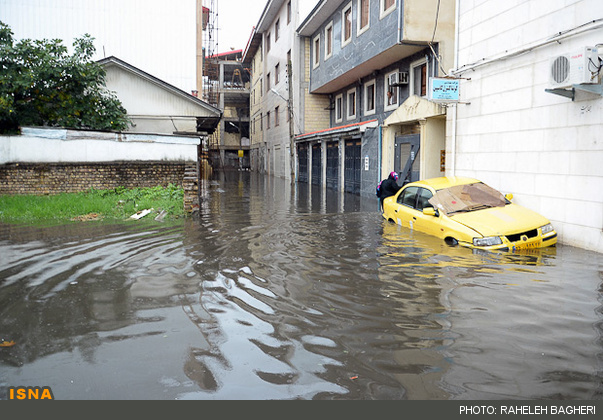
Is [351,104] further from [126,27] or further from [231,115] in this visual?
[231,115]

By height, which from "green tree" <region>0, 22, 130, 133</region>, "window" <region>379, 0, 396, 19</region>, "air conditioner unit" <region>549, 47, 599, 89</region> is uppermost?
"window" <region>379, 0, 396, 19</region>

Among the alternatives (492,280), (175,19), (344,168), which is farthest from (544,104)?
(175,19)

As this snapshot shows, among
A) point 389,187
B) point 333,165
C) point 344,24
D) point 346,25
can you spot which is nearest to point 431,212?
point 389,187

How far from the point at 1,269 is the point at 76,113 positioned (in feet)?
41.5

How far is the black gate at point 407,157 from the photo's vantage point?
16.5 meters

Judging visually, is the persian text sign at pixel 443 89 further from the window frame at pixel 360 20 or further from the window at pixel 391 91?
the window frame at pixel 360 20

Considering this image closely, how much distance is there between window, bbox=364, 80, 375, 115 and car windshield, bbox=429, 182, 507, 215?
12.1 m

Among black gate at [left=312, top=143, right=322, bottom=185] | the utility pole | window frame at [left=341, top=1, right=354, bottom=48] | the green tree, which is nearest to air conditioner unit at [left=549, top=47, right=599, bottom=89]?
window frame at [left=341, top=1, right=354, bottom=48]

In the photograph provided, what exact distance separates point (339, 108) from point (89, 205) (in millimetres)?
16583

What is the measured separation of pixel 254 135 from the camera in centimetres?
5109

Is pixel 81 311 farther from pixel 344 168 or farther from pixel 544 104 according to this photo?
pixel 344 168

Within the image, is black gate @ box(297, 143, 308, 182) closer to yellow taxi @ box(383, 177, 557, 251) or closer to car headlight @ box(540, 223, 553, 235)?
yellow taxi @ box(383, 177, 557, 251)

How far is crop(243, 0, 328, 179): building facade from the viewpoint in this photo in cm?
2927

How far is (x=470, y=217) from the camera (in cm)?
908
